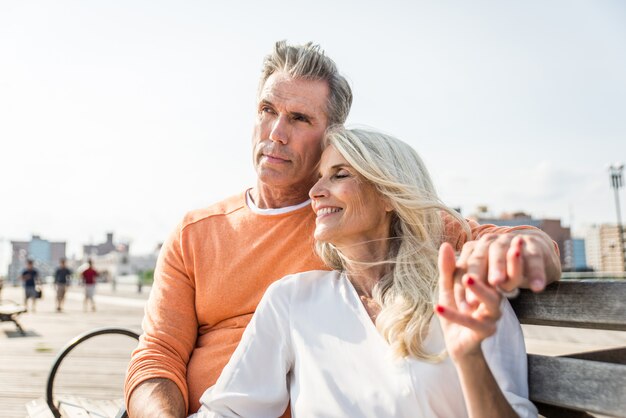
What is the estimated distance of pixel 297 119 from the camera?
2.51 meters

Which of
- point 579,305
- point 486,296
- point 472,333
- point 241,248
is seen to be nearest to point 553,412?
point 579,305

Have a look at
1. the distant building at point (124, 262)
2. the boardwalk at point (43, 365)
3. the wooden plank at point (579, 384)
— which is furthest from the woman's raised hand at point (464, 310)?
the distant building at point (124, 262)

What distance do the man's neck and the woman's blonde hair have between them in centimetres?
43

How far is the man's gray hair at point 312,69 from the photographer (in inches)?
101

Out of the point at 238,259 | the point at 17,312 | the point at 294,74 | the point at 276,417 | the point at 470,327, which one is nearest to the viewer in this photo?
the point at 470,327

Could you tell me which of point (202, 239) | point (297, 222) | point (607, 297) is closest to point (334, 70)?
point (297, 222)

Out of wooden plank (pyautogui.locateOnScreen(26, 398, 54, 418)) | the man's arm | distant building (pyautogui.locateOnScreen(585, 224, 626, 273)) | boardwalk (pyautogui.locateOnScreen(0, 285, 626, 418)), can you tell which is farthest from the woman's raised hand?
distant building (pyautogui.locateOnScreen(585, 224, 626, 273))

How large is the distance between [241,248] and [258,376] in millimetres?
667

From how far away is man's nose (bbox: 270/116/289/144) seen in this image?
2.46 m

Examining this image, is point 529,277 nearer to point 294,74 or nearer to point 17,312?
point 294,74

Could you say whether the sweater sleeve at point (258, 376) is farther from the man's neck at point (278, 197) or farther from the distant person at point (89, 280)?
the distant person at point (89, 280)

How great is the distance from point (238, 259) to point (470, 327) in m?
1.41

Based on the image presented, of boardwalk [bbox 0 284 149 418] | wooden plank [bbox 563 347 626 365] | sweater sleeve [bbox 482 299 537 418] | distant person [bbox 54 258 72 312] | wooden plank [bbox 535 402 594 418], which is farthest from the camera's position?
distant person [bbox 54 258 72 312]

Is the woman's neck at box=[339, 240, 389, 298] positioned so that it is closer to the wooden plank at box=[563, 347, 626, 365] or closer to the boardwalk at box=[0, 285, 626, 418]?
the wooden plank at box=[563, 347, 626, 365]
